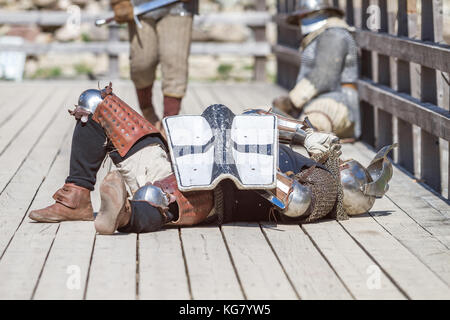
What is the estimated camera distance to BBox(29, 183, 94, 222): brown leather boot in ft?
13.4

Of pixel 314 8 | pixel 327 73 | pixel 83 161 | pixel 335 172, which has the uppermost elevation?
pixel 314 8

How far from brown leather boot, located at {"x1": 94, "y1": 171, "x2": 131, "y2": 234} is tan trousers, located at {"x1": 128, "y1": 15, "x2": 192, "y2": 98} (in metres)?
2.72

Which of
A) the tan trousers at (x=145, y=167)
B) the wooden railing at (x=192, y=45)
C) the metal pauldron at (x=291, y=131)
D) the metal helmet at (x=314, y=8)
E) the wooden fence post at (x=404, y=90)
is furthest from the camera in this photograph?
the wooden railing at (x=192, y=45)

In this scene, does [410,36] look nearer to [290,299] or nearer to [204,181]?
[204,181]

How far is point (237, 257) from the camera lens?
12.1 feet

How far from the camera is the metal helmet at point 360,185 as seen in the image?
13.9 feet

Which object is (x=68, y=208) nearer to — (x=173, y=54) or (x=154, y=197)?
(x=154, y=197)

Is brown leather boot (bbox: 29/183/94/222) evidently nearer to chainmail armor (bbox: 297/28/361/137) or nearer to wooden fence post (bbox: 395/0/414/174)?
wooden fence post (bbox: 395/0/414/174)

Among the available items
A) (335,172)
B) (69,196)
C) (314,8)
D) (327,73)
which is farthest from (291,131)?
(314,8)

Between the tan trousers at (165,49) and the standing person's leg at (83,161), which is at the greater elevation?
the tan trousers at (165,49)

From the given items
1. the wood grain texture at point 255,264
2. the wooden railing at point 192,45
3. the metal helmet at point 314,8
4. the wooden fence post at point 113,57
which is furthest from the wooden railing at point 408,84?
the wooden fence post at point 113,57

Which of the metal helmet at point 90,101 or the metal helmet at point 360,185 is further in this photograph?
the metal helmet at point 360,185

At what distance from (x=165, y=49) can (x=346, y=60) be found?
4.19 ft

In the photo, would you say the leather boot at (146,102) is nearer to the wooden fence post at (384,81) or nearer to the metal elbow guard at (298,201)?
the wooden fence post at (384,81)
